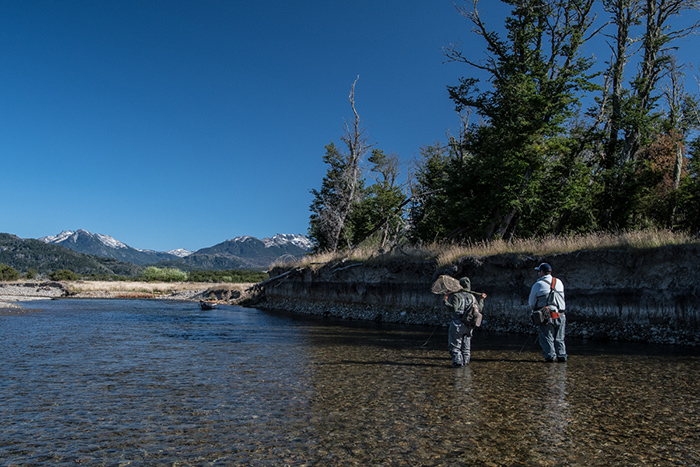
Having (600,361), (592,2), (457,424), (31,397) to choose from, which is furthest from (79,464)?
(592,2)

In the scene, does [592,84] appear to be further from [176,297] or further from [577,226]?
[176,297]

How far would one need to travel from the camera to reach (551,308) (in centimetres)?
987

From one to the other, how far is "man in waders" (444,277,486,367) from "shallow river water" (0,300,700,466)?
13.5 inches

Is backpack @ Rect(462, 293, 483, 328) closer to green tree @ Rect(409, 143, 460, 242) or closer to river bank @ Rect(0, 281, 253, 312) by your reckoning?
green tree @ Rect(409, 143, 460, 242)

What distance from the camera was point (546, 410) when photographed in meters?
6.34

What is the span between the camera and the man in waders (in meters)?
9.61

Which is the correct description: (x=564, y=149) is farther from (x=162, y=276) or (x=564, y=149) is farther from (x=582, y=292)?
(x=162, y=276)

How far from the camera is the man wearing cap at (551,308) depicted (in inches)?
393

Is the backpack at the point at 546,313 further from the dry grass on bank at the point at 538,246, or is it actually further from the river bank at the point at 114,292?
the river bank at the point at 114,292

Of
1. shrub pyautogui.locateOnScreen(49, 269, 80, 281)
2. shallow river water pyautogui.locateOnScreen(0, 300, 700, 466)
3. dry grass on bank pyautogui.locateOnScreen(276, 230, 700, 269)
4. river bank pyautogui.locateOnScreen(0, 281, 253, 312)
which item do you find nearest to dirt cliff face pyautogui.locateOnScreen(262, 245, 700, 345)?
dry grass on bank pyautogui.locateOnScreen(276, 230, 700, 269)

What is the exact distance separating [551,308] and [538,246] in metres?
9.16

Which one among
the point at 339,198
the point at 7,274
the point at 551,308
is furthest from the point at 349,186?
the point at 7,274

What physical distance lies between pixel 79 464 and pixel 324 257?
27691 mm

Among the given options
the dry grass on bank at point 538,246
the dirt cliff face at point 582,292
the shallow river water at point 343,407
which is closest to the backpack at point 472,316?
the shallow river water at point 343,407
